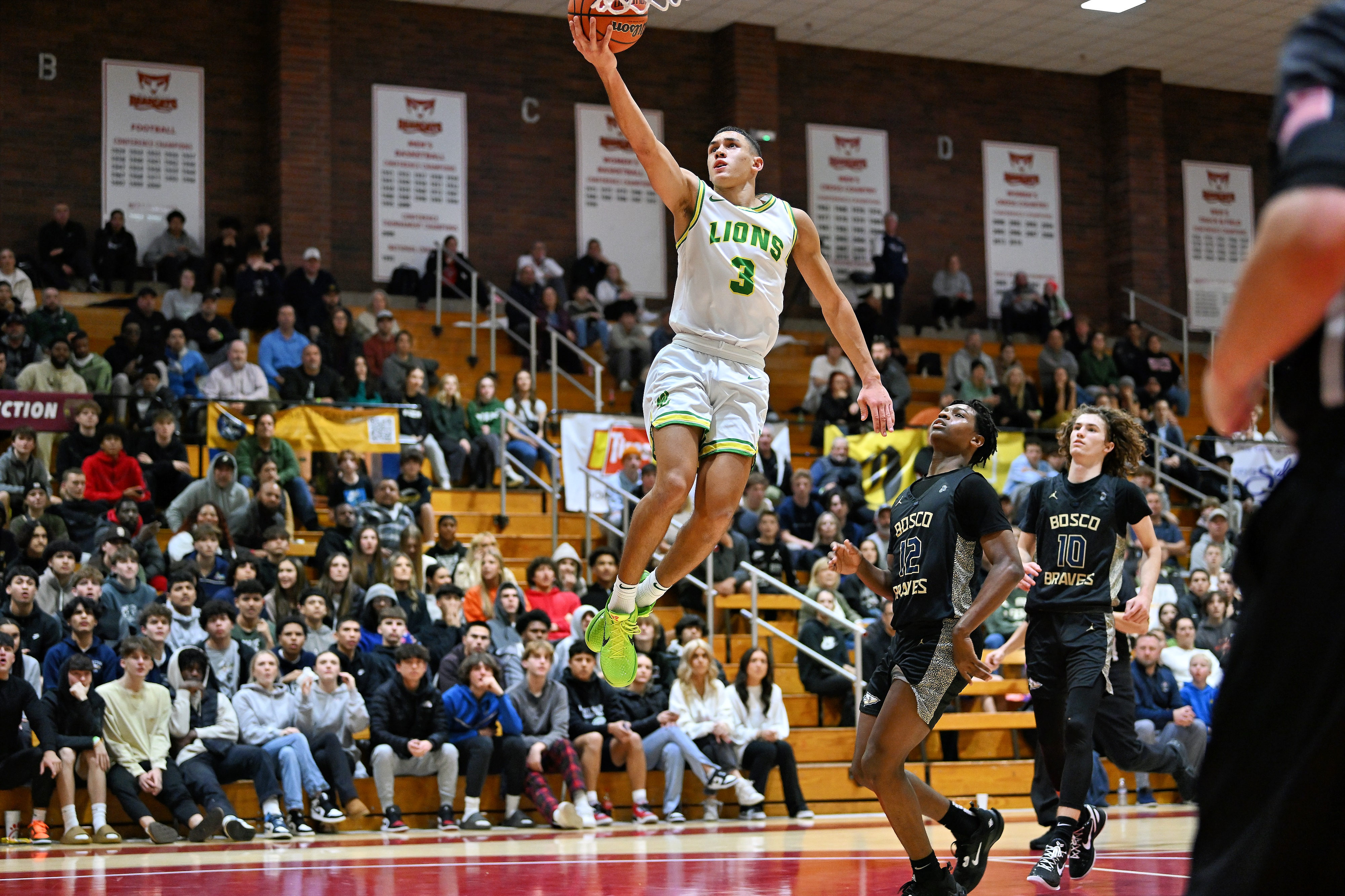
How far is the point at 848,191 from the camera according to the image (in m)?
23.5

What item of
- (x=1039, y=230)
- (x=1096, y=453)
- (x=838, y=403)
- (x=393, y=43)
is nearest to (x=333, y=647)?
(x=1096, y=453)

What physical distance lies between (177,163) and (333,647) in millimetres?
10529

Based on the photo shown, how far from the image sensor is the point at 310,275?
18.3m

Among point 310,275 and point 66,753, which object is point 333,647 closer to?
point 66,753

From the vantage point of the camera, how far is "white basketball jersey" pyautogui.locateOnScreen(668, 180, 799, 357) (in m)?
5.95

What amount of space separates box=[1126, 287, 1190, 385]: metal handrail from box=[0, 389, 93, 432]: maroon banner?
51.4 feet

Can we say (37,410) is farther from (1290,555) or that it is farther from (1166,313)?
(1166,313)

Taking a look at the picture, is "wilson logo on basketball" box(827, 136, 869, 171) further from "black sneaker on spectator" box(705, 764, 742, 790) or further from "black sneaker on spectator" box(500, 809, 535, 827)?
"black sneaker on spectator" box(500, 809, 535, 827)

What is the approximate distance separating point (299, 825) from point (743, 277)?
20.4 feet

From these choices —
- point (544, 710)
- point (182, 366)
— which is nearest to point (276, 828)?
point (544, 710)

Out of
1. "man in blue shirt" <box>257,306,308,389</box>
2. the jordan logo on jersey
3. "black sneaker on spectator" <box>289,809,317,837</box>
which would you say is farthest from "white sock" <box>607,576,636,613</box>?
"man in blue shirt" <box>257,306,308,389</box>

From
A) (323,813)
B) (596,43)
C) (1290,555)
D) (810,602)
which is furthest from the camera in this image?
(810,602)

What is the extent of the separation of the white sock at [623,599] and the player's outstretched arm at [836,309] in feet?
3.98

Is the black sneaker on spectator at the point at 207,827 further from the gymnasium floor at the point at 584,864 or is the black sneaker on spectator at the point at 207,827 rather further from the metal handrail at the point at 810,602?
the metal handrail at the point at 810,602
